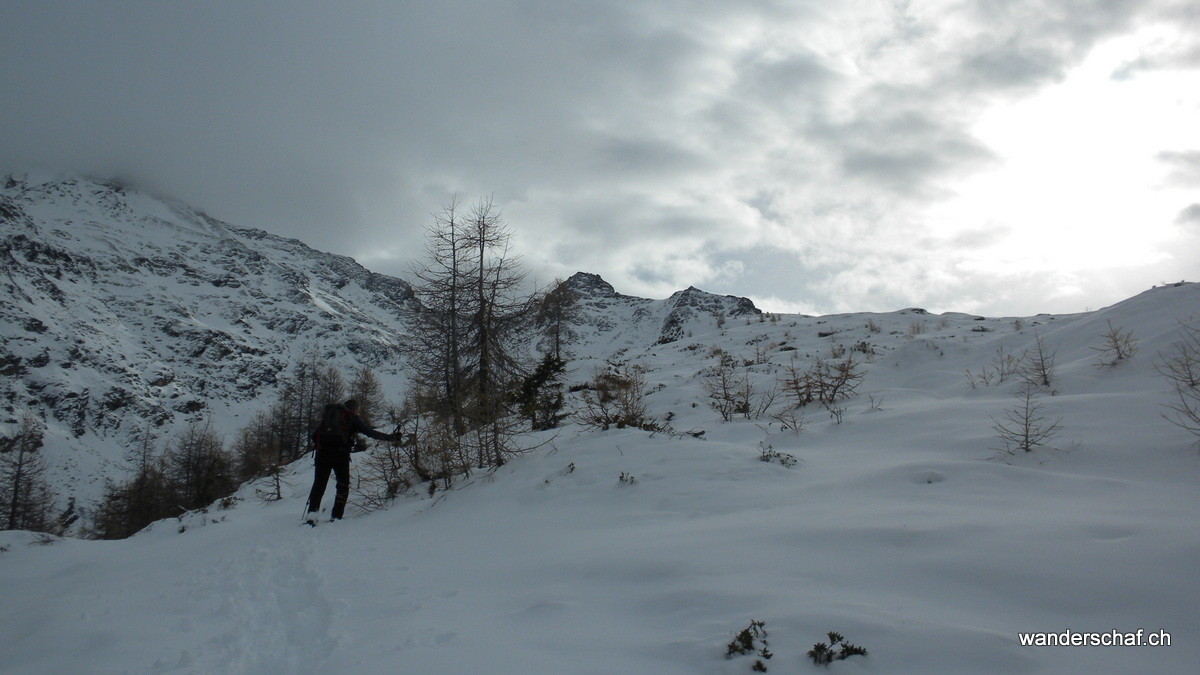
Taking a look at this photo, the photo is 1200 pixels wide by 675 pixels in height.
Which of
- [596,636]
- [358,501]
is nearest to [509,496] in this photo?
[358,501]

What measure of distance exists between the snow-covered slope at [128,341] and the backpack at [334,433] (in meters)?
69.0

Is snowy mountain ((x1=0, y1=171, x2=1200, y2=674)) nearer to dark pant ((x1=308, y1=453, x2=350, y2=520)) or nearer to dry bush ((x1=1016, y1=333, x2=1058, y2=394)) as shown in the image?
dry bush ((x1=1016, y1=333, x2=1058, y2=394))

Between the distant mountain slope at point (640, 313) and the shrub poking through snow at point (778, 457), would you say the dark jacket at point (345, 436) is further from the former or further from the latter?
the distant mountain slope at point (640, 313)

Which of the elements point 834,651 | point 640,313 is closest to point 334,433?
point 834,651

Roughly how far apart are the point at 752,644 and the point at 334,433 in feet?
24.7

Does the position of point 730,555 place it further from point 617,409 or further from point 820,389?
point 820,389

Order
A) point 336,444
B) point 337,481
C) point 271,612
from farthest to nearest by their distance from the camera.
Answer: point 336,444, point 337,481, point 271,612

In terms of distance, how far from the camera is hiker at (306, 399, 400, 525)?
8.16 m

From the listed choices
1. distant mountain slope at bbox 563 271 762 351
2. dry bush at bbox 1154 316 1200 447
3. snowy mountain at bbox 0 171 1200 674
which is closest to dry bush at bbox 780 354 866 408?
snowy mountain at bbox 0 171 1200 674

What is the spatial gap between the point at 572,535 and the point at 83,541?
7.98m

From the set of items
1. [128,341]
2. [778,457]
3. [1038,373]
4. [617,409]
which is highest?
[128,341]

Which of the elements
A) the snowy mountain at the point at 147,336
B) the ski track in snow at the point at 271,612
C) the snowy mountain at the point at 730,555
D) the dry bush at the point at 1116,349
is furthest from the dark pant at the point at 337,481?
the snowy mountain at the point at 147,336

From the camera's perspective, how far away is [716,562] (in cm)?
370

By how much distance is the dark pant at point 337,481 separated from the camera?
8008 millimetres
